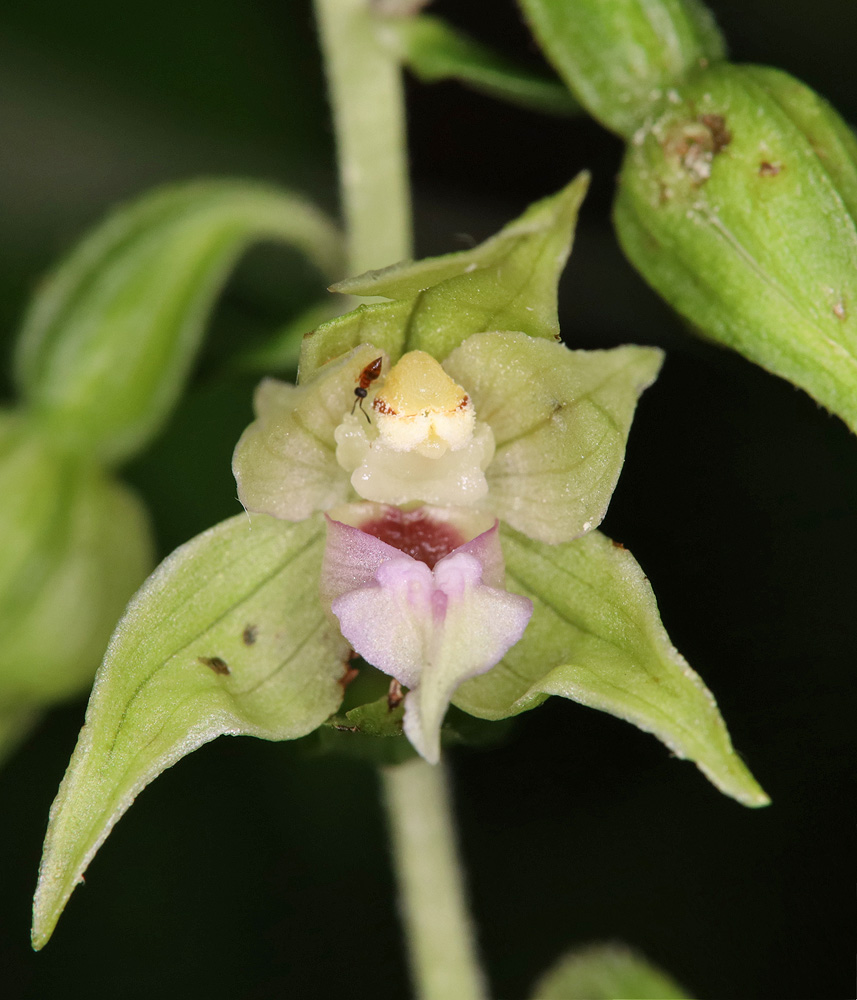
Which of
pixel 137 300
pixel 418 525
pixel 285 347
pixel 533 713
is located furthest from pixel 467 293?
pixel 533 713

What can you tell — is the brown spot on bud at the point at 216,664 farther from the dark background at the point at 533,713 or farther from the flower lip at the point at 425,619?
the dark background at the point at 533,713

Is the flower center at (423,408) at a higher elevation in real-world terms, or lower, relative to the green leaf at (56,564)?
higher

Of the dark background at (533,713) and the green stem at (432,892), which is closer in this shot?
Answer: the green stem at (432,892)

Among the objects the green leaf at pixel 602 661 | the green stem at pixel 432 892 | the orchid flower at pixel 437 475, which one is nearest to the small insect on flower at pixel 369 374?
the orchid flower at pixel 437 475

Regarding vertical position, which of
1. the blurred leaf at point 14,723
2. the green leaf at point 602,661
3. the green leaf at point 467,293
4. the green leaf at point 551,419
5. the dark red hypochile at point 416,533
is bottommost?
the blurred leaf at point 14,723

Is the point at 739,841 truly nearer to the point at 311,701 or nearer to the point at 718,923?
the point at 718,923

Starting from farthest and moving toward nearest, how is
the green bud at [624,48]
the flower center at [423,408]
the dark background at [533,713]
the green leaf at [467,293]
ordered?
the dark background at [533,713] → the green bud at [624,48] → the flower center at [423,408] → the green leaf at [467,293]

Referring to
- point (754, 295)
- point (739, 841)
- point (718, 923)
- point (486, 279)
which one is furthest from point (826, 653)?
point (486, 279)

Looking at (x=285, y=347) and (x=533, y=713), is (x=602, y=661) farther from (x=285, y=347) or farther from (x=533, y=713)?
(x=533, y=713)
